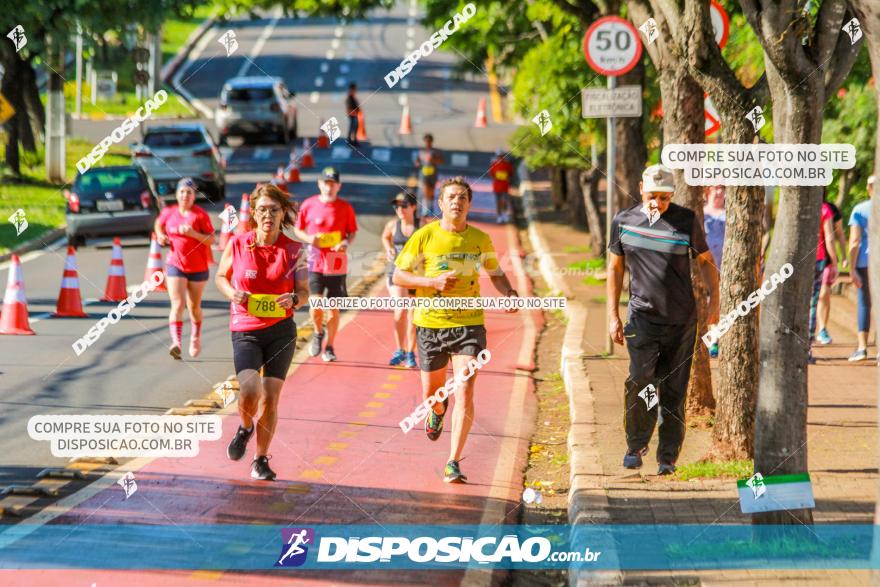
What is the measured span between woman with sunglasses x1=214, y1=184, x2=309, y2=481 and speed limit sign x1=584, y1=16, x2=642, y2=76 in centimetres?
576

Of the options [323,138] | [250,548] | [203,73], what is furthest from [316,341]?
[203,73]

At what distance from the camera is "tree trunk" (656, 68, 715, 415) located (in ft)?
37.6

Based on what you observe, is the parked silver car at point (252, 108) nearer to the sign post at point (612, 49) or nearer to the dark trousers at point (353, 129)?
the dark trousers at point (353, 129)

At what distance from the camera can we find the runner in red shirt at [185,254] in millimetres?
14594

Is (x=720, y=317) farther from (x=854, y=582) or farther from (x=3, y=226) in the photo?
(x=3, y=226)

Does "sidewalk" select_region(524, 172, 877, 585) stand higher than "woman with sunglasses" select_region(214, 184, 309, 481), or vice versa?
"woman with sunglasses" select_region(214, 184, 309, 481)

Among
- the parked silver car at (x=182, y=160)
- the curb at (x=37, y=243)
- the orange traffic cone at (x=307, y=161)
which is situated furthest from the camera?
the orange traffic cone at (x=307, y=161)

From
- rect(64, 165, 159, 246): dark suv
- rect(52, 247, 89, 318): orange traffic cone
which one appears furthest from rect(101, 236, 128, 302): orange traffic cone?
rect(64, 165, 159, 246): dark suv

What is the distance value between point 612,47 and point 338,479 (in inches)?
254

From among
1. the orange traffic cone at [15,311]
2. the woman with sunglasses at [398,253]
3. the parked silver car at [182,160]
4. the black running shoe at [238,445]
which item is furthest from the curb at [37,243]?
the black running shoe at [238,445]

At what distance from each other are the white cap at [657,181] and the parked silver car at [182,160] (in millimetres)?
22118

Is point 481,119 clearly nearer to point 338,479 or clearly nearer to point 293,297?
point 338,479

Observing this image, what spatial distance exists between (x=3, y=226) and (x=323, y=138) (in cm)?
1643

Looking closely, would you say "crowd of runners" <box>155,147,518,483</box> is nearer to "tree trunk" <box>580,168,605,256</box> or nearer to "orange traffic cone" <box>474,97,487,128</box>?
"tree trunk" <box>580,168,605,256</box>
